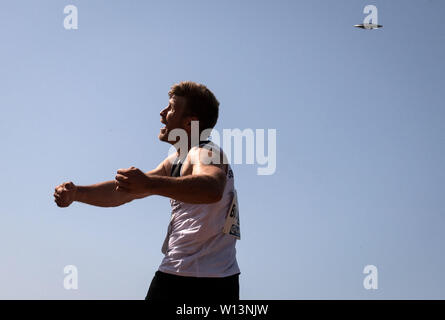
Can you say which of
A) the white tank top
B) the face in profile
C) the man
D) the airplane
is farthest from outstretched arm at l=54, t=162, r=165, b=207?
the airplane

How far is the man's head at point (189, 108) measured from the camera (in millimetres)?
6344

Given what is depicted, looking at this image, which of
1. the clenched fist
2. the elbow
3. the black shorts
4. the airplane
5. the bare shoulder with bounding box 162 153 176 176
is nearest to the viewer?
the elbow

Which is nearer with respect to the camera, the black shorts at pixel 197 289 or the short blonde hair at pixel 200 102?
the black shorts at pixel 197 289

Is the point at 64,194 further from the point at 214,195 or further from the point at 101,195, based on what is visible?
the point at 214,195

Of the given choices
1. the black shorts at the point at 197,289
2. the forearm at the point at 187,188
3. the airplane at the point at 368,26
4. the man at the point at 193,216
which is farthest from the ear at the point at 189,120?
the airplane at the point at 368,26

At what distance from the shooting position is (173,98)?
647cm

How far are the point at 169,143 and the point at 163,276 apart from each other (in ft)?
4.45

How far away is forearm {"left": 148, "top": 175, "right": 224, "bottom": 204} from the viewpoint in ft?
14.9

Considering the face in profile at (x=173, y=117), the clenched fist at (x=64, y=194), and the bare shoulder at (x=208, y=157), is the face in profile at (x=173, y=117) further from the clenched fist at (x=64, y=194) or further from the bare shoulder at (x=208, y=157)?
the clenched fist at (x=64, y=194)

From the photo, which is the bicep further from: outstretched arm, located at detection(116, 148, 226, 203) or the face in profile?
outstretched arm, located at detection(116, 148, 226, 203)
